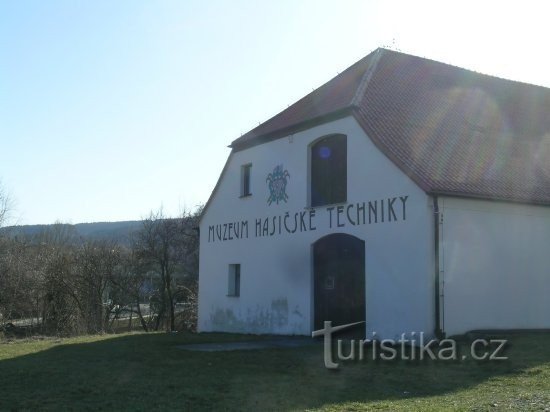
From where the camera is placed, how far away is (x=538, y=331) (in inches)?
690

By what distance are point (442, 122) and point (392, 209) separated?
12.8ft

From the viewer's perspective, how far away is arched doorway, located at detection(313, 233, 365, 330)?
1898 cm

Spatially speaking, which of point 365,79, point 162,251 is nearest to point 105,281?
point 162,251

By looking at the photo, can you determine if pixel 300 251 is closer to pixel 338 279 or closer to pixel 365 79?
pixel 338 279

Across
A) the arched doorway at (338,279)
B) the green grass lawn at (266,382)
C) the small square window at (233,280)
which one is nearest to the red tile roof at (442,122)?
→ the arched doorway at (338,279)

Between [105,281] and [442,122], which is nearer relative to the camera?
[442,122]

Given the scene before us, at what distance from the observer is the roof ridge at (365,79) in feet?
63.6

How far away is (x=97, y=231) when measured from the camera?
2968 inches

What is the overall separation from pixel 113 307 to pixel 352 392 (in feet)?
124

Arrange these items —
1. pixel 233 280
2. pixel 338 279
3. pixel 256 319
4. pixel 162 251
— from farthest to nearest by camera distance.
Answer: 1. pixel 162 251
2. pixel 233 280
3. pixel 256 319
4. pixel 338 279

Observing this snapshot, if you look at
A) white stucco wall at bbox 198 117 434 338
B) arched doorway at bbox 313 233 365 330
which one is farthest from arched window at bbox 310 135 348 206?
arched doorway at bbox 313 233 365 330

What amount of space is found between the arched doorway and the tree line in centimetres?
1300

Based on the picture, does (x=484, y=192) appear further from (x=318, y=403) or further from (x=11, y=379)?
(x=11, y=379)

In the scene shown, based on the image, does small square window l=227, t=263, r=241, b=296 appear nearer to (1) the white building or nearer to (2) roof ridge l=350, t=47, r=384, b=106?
(1) the white building
